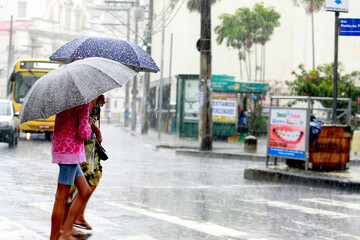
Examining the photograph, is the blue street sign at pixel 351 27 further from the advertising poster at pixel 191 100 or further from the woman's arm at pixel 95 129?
the advertising poster at pixel 191 100

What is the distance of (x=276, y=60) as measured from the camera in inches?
2350

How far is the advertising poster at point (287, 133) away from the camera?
13216 millimetres

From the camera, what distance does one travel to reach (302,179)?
12586mm

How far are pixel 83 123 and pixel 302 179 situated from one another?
7.69 metres

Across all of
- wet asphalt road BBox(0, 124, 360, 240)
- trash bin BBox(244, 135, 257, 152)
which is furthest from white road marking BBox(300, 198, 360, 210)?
trash bin BBox(244, 135, 257, 152)

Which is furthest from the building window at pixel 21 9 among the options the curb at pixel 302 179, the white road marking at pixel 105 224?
the white road marking at pixel 105 224

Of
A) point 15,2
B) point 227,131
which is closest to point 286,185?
point 227,131

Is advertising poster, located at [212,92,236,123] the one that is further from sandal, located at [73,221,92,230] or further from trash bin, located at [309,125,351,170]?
sandal, located at [73,221,92,230]

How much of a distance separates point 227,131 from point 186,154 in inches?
356

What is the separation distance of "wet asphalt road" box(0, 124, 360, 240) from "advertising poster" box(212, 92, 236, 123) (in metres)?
14.6

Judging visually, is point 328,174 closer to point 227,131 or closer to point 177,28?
point 227,131

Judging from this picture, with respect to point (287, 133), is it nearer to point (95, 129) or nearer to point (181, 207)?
point (181, 207)

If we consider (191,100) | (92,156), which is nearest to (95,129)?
(92,156)

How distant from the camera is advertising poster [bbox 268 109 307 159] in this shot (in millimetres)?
13216
